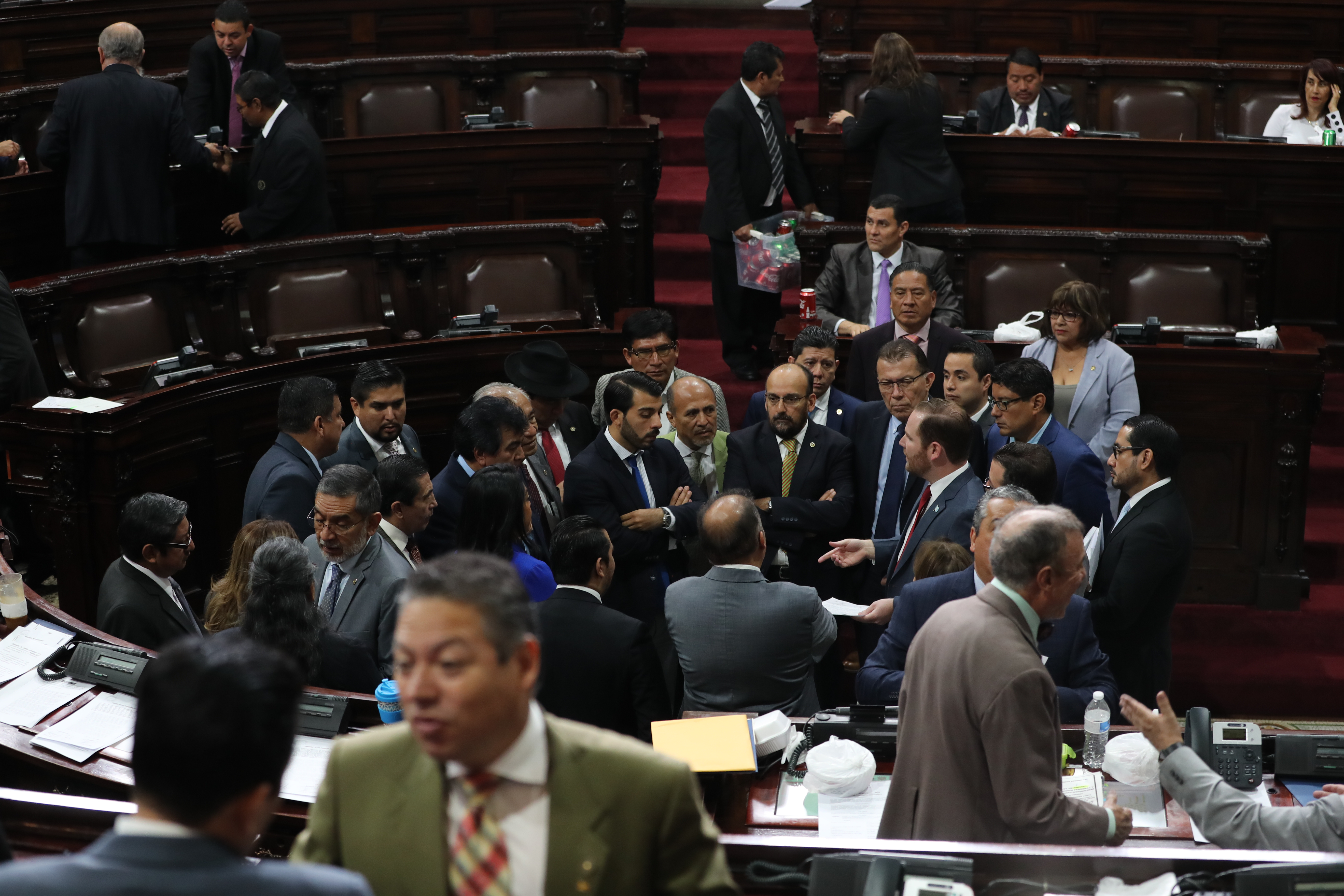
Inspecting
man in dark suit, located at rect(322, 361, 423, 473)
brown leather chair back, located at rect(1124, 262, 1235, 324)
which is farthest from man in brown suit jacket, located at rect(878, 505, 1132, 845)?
brown leather chair back, located at rect(1124, 262, 1235, 324)

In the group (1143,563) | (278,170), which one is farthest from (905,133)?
(1143,563)

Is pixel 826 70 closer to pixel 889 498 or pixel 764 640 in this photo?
pixel 889 498

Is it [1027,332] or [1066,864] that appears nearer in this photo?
[1066,864]

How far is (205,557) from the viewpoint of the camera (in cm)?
553

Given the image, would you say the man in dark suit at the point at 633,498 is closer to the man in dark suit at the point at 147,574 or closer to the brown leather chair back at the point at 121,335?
the man in dark suit at the point at 147,574

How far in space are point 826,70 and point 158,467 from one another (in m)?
4.36

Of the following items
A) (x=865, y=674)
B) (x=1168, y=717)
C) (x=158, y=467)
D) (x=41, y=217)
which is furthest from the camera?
(x=41, y=217)

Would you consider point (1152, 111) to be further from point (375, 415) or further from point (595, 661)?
point (595, 661)

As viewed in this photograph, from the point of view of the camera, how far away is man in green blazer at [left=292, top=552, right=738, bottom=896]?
1.61 metres

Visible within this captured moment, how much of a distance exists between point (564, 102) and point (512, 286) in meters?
1.83

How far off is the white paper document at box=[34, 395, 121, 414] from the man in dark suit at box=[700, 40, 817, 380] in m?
2.96

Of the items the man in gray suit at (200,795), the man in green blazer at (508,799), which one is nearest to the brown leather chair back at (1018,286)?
the man in green blazer at (508,799)

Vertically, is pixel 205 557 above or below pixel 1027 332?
below

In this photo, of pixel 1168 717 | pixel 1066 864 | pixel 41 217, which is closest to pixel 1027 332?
pixel 1168 717
